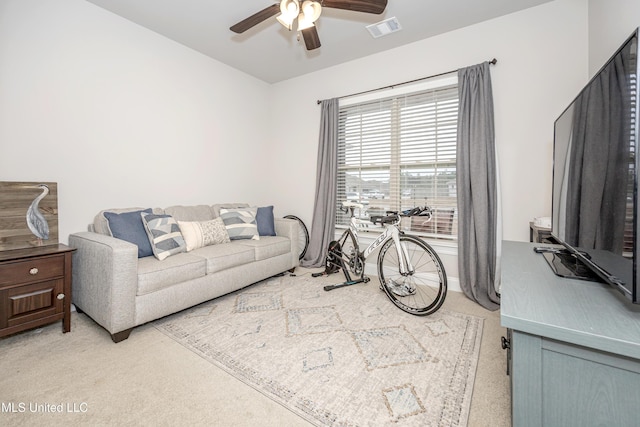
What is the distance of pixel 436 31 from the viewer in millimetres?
2908

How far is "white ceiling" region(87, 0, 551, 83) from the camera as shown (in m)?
2.51

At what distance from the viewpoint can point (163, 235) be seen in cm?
247

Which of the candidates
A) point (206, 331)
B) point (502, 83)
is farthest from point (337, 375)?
point (502, 83)

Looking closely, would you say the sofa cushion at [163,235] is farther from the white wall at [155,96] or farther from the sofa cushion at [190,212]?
the white wall at [155,96]

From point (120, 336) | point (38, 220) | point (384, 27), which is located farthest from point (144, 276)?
point (384, 27)

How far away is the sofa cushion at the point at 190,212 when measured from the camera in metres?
2.96

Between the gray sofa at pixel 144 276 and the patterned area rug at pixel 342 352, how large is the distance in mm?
199

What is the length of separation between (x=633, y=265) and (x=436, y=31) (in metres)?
Answer: 3.00

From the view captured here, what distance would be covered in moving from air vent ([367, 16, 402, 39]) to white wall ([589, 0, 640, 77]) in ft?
5.13

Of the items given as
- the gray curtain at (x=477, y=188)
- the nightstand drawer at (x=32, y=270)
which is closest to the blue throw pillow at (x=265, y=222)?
the nightstand drawer at (x=32, y=270)

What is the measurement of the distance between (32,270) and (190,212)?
1.38 m

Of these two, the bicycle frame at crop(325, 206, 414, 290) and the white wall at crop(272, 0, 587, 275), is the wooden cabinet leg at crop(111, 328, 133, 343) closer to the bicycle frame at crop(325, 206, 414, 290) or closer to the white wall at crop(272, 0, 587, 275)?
the bicycle frame at crop(325, 206, 414, 290)

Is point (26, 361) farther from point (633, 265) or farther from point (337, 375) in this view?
point (633, 265)

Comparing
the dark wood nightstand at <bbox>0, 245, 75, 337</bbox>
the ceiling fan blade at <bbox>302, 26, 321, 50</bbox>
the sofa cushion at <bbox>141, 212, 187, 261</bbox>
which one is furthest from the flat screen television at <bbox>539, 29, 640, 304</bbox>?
the dark wood nightstand at <bbox>0, 245, 75, 337</bbox>
